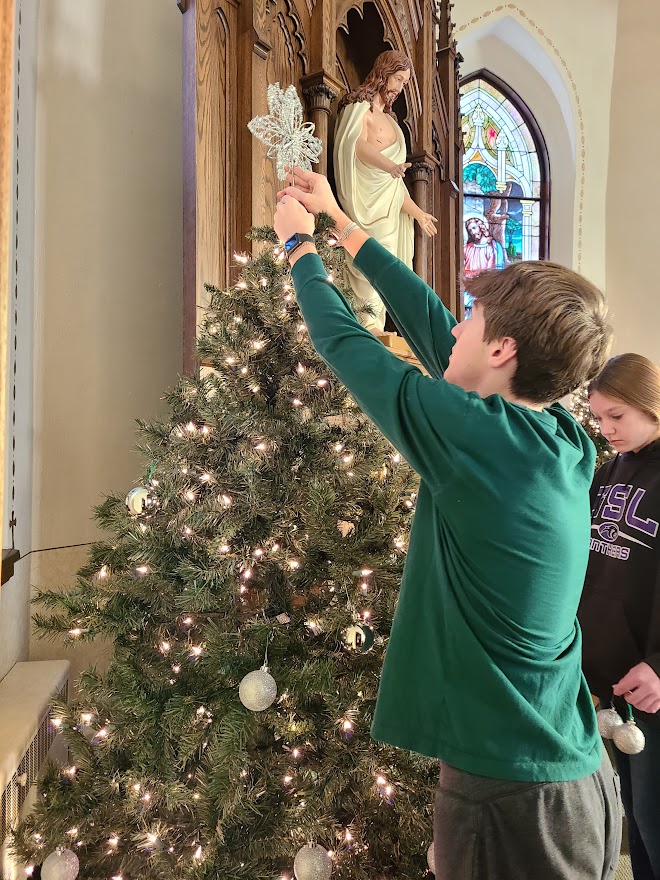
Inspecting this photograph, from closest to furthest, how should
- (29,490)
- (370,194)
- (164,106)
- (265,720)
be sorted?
(265,720), (29,490), (164,106), (370,194)

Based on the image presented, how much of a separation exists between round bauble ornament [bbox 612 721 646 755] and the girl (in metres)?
0.05

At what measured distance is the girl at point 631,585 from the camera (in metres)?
1.54

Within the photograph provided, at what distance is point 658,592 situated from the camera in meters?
1.58

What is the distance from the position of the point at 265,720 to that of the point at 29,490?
167 cm

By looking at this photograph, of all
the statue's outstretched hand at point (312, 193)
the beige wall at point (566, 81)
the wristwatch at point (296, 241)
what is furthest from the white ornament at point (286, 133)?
the beige wall at point (566, 81)

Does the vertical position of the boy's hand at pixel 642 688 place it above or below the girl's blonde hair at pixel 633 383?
below

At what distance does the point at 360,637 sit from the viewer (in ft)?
4.60

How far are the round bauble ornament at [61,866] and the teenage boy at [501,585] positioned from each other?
0.94 meters

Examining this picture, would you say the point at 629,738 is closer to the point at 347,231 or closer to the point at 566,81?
the point at 347,231

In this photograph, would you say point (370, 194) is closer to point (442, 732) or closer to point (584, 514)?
point (584, 514)

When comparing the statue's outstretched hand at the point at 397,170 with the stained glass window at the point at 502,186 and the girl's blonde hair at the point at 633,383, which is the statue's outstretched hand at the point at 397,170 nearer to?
the girl's blonde hair at the point at 633,383

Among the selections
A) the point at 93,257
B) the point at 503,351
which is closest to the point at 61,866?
the point at 503,351

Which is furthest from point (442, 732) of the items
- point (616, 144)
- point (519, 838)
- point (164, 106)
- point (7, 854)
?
point (616, 144)

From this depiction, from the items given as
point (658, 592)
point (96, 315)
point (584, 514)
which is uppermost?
point (96, 315)
